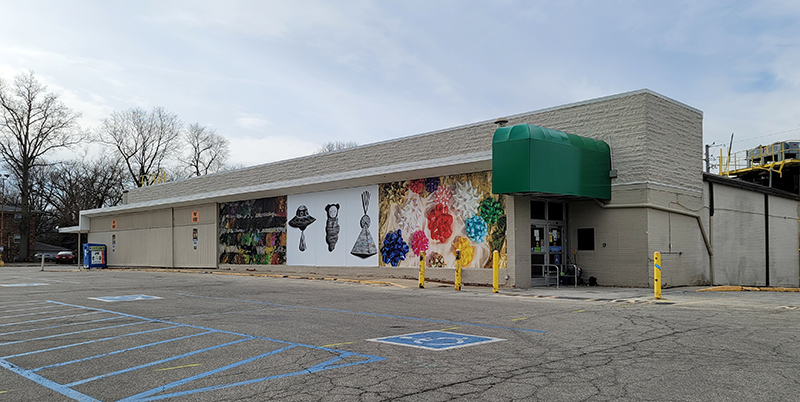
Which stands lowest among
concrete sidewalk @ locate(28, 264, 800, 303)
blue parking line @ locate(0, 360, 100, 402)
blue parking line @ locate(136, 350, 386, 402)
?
concrete sidewalk @ locate(28, 264, 800, 303)

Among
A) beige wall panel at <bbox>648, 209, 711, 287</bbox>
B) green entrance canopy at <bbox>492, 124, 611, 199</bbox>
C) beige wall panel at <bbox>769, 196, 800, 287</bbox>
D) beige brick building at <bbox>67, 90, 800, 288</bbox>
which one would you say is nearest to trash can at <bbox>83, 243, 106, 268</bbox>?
beige brick building at <bbox>67, 90, 800, 288</bbox>

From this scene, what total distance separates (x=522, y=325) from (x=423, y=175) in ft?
40.8

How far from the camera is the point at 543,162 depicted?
1777 cm

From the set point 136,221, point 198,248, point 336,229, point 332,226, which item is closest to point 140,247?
point 136,221

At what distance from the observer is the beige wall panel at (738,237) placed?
2245cm

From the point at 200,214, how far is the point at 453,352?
29.9 metres

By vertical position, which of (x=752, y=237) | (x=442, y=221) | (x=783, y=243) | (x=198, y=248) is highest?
(x=442, y=221)

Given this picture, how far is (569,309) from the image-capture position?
12.9m

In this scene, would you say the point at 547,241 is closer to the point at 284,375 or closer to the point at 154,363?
the point at 284,375

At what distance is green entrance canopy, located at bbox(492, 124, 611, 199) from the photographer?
57.7ft

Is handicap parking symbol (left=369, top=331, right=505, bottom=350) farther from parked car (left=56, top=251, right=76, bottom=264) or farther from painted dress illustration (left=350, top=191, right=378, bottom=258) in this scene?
parked car (left=56, top=251, right=76, bottom=264)

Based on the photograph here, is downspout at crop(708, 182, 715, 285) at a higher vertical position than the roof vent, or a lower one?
lower

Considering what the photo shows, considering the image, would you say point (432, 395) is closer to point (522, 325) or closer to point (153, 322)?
point (522, 325)

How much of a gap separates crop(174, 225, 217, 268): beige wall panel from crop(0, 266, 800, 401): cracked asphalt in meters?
19.6
